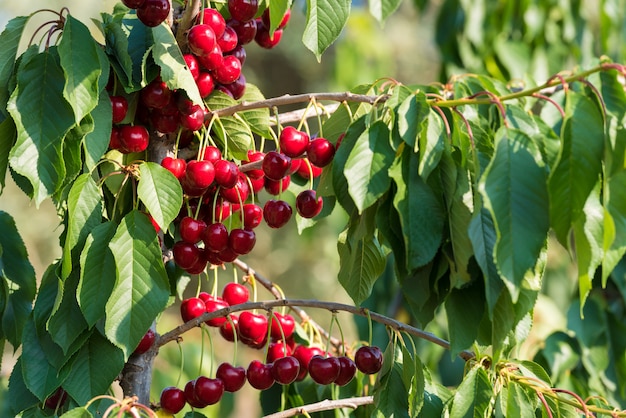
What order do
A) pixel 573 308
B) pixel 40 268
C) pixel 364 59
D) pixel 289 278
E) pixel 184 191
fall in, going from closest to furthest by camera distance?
1. pixel 184 191
2. pixel 573 308
3. pixel 364 59
4. pixel 40 268
5. pixel 289 278

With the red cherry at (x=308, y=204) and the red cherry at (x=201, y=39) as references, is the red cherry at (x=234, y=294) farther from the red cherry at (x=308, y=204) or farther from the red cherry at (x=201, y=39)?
the red cherry at (x=201, y=39)

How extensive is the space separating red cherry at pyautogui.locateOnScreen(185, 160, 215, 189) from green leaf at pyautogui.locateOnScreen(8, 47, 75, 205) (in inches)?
6.2

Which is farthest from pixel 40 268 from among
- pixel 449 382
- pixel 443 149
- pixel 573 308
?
pixel 443 149

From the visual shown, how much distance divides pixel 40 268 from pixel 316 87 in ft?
10.7

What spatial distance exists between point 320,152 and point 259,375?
338 mm

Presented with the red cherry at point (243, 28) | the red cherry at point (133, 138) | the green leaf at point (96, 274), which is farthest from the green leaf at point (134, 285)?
the red cherry at point (243, 28)

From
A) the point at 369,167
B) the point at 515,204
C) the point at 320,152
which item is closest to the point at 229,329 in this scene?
the point at 320,152

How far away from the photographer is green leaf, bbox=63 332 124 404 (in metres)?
1.01

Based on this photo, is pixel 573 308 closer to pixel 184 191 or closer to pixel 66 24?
pixel 184 191

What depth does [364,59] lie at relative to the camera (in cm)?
350

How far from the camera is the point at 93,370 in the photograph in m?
1.01

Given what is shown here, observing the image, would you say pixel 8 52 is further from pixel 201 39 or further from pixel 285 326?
pixel 285 326

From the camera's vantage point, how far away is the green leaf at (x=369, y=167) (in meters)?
0.87

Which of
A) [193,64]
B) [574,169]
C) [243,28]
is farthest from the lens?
[243,28]
